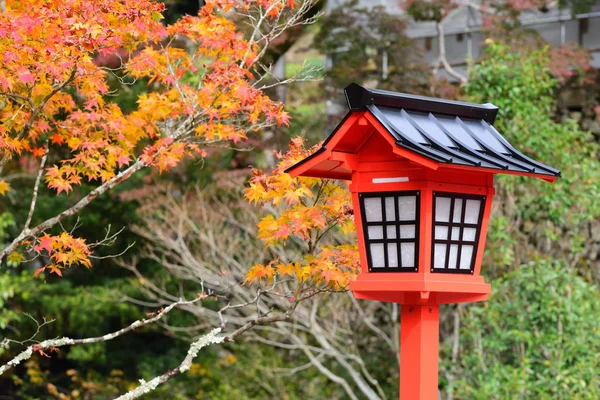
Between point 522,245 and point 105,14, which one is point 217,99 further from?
point 522,245

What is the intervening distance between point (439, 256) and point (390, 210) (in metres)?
0.28

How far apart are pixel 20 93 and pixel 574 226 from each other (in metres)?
5.43

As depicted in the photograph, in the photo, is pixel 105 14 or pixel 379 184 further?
pixel 105 14

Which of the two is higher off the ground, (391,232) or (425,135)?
(425,135)

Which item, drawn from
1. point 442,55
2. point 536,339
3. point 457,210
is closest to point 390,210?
point 457,210

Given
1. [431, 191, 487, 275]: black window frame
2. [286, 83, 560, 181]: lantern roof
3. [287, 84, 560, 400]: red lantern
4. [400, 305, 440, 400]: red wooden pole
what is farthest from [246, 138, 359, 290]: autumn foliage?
[431, 191, 487, 275]: black window frame

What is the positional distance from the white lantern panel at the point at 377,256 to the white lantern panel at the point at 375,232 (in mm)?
30

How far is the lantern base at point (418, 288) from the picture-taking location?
11.9ft

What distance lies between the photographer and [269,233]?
14.9ft

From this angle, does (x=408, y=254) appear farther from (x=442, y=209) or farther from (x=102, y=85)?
(x=102, y=85)

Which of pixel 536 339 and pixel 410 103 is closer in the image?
pixel 410 103

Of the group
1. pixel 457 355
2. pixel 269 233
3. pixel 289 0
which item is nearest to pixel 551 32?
pixel 457 355

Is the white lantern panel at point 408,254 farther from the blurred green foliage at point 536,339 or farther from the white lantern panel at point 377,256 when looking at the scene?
the blurred green foliage at point 536,339

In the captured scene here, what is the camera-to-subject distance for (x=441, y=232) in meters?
3.71
